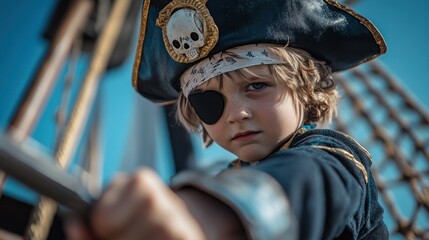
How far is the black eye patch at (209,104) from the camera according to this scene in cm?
89

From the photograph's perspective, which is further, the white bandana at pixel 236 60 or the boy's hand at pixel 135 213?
the white bandana at pixel 236 60

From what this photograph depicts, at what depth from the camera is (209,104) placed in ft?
2.98

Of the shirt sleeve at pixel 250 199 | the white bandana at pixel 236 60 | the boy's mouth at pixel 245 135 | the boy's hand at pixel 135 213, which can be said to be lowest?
the boy's mouth at pixel 245 135

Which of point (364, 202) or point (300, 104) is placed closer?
point (364, 202)

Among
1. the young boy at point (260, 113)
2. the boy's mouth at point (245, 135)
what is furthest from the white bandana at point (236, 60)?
the boy's mouth at point (245, 135)

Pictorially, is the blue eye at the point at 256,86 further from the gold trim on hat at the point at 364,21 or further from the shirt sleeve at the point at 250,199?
the shirt sleeve at the point at 250,199

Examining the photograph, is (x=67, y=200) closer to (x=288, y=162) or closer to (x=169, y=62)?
(x=288, y=162)

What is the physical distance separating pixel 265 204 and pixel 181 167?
2.88 metres

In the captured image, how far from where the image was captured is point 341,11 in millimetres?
1000

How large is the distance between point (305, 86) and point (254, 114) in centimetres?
15

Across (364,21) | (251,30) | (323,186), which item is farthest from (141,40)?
(323,186)

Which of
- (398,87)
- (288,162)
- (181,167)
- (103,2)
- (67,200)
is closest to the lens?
(67,200)

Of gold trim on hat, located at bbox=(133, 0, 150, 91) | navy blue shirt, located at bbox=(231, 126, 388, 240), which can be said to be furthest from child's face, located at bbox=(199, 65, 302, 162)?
gold trim on hat, located at bbox=(133, 0, 150, 91)

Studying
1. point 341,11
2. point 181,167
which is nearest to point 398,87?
point 181,167
